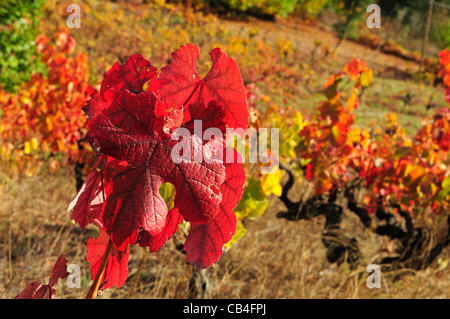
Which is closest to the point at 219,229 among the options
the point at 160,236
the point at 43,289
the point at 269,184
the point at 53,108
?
the point at 160,236

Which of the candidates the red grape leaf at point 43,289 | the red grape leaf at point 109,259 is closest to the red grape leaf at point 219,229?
the red grape leaf at point 109,259

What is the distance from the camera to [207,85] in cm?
51

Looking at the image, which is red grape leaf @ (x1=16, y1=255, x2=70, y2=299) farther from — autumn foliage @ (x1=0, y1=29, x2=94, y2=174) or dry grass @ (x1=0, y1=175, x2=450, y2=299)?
autumn foliage @ (x1=0, y1=29, x2=94, y2=174)

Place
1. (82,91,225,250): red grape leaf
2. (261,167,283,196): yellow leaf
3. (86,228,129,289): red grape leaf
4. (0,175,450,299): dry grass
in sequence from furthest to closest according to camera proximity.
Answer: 1. (0,175,450,299): dry grass
2. (261,167,283,196): yellow leaf
3. (86,228,129,289): red grape leaf
4. (82,91,225,250): red grape leaf

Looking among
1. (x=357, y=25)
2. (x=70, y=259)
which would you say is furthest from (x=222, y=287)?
(x=357, y=25)

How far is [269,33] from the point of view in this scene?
45.1ft

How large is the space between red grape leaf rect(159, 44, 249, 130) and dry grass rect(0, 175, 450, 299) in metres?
1.15

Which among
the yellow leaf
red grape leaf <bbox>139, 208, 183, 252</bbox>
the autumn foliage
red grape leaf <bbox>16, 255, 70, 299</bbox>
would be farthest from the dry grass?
red grape leaf <bbox>139, 208, 183, 252</bbox>

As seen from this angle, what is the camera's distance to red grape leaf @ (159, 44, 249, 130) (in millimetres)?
494

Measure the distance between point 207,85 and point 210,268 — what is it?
4.74 feet

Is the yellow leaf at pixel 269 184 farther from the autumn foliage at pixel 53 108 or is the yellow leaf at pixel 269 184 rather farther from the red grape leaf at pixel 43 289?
the autumn foliage at pixel 53 108

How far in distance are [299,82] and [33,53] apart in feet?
22.1

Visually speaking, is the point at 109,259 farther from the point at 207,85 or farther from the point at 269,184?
the point at 269,184

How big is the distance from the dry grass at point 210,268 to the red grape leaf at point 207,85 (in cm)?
115
